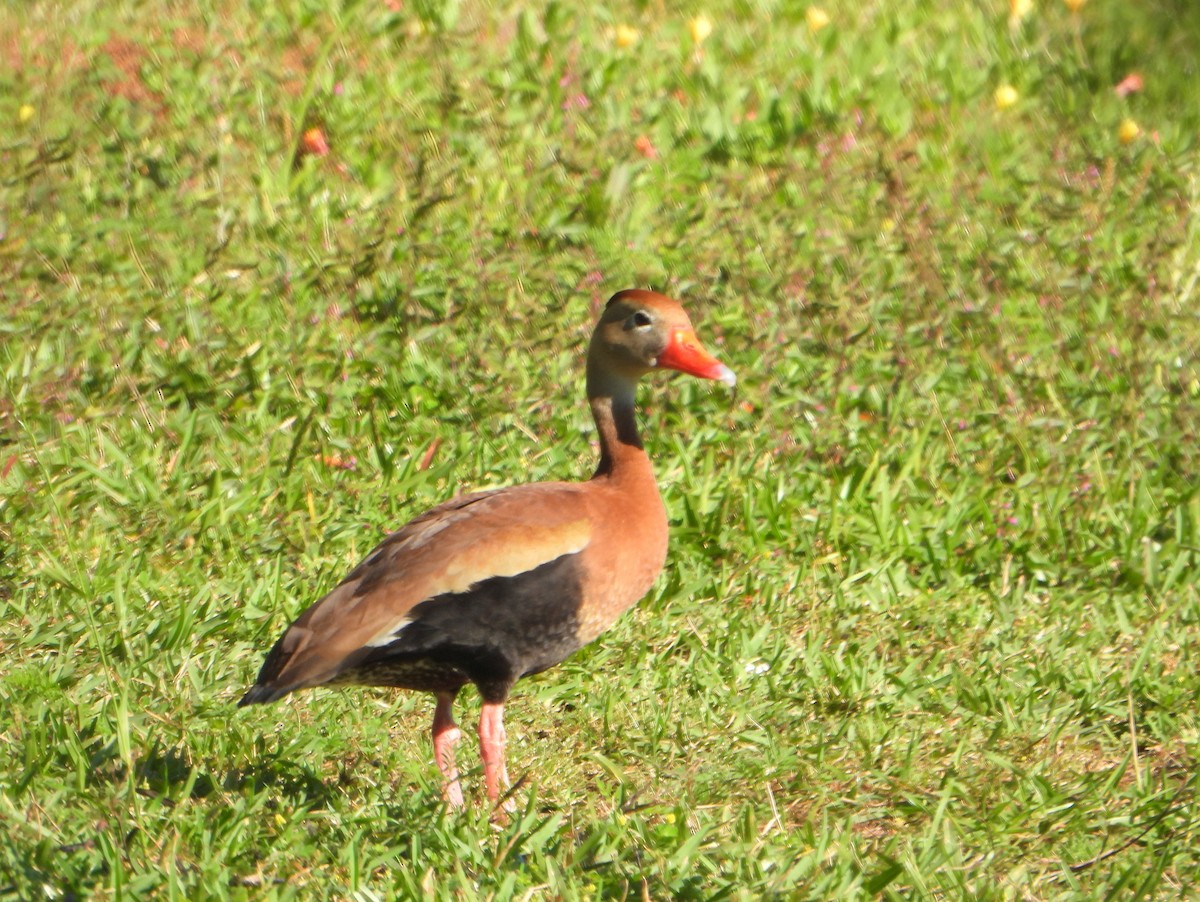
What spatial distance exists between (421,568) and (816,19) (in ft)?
15.4

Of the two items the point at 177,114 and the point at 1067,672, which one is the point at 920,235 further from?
the point at 177,114

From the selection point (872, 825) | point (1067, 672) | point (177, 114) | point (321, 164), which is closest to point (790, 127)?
point (321, 164)

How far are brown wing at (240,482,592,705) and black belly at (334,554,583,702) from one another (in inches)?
1.2

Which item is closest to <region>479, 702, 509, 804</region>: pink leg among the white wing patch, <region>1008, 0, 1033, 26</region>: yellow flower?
Result: the white wing patch

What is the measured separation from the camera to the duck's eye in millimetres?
4402

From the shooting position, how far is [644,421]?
18.8 ft

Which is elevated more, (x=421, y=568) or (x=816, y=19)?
(x=816, y=19)

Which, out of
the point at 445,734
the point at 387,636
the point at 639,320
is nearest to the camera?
the point at 387,636

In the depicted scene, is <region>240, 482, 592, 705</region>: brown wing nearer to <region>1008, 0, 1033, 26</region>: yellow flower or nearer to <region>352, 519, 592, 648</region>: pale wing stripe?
<region>352, 519, 592, 648</region>: pale wing stripe

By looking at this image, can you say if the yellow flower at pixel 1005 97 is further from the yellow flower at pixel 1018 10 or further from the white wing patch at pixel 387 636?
the white wing patch at pixel 387 636

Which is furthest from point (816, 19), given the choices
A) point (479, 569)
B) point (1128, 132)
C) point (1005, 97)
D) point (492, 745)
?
point (492, 745)

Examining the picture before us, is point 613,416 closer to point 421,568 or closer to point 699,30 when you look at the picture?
point 421,568

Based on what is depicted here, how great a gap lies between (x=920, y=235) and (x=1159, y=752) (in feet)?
8.77

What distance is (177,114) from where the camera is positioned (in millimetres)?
6844
